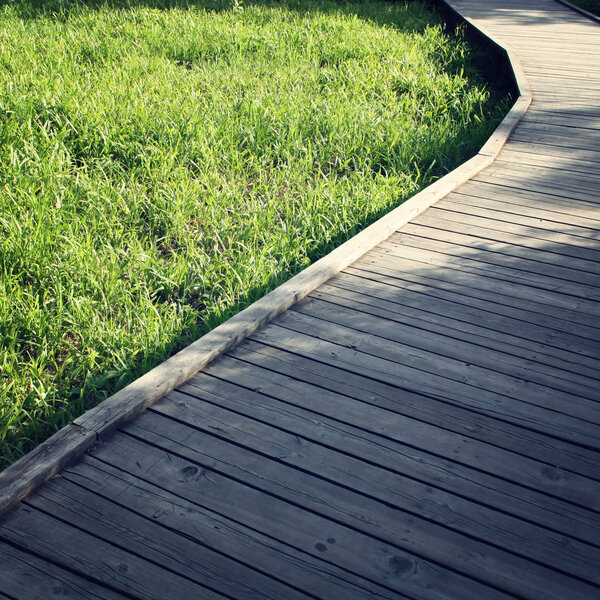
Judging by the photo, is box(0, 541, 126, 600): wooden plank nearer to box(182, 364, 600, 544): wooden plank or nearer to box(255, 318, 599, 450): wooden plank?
box(182, 364, 600, 544): wooden plank

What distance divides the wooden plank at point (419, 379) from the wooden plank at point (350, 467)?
0.38m

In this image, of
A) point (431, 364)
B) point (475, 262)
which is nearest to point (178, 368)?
point (431, 364)

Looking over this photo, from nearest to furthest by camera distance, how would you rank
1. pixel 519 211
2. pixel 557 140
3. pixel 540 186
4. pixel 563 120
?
pixel 519 211 → pixel 540 186 → pixel 557 140 → pixel 563 120

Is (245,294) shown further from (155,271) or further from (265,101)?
(265,101)

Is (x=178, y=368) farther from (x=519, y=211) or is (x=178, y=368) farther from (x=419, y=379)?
(x=519, y=211)

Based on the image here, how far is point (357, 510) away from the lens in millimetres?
1915

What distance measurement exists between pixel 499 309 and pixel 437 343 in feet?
1.51

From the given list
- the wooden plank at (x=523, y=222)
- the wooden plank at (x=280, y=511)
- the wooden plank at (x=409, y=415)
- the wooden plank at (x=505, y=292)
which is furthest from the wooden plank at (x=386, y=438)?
the wooden plank at (x=523, y=222)

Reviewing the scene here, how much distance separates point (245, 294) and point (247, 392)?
0.90m

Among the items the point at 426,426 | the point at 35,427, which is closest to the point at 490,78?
the point at 426,426

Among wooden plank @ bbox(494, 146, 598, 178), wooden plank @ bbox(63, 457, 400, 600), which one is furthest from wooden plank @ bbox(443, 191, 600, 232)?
wooden plank @ bbox(63, 457, 400, 600)

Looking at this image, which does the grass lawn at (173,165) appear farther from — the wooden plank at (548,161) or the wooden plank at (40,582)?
the wooden plank at (40,582)

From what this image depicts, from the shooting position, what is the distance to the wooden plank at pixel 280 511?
1.71 meters

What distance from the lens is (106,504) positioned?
192 cm
